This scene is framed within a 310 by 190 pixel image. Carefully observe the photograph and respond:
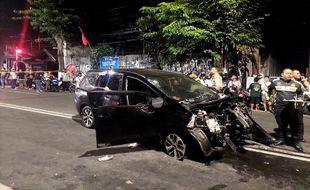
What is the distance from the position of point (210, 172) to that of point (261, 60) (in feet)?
48.1

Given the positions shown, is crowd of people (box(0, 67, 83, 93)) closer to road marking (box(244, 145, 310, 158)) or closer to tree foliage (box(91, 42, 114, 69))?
tree foliage (box(91, 42, 114, 69))

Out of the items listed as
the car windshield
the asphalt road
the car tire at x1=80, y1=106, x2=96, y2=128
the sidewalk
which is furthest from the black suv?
the car tire at x1=80, y1=106, x2=96, y2=128

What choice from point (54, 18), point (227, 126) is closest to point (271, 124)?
point (227, 126)

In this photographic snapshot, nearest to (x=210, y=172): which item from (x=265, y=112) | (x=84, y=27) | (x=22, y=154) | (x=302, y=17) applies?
(x=22, y=154)

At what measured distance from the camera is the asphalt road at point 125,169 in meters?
5.21

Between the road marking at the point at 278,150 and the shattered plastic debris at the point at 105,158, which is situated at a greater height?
the road marking at the point at 278,150

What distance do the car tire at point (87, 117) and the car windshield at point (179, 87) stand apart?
2977 mm

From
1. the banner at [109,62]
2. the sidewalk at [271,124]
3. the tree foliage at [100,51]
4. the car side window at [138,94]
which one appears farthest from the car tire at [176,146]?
the tree foliage at [100,51]

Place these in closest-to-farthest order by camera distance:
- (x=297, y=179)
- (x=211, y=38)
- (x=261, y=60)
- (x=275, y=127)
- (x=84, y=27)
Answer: (x=297, y=179) < (x=275, y=127) < (x=211, y=38) < (x=261, y=60) < (x=84, y=27)

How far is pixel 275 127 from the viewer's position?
9.87 meters

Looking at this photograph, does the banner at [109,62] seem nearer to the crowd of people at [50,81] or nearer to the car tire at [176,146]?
the crowd of people at [50,81]

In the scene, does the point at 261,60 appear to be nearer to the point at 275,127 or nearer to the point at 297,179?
the point at 275,127

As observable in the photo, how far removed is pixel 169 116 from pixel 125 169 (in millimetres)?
1174

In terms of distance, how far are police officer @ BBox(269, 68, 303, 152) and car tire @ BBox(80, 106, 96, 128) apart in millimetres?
4633
